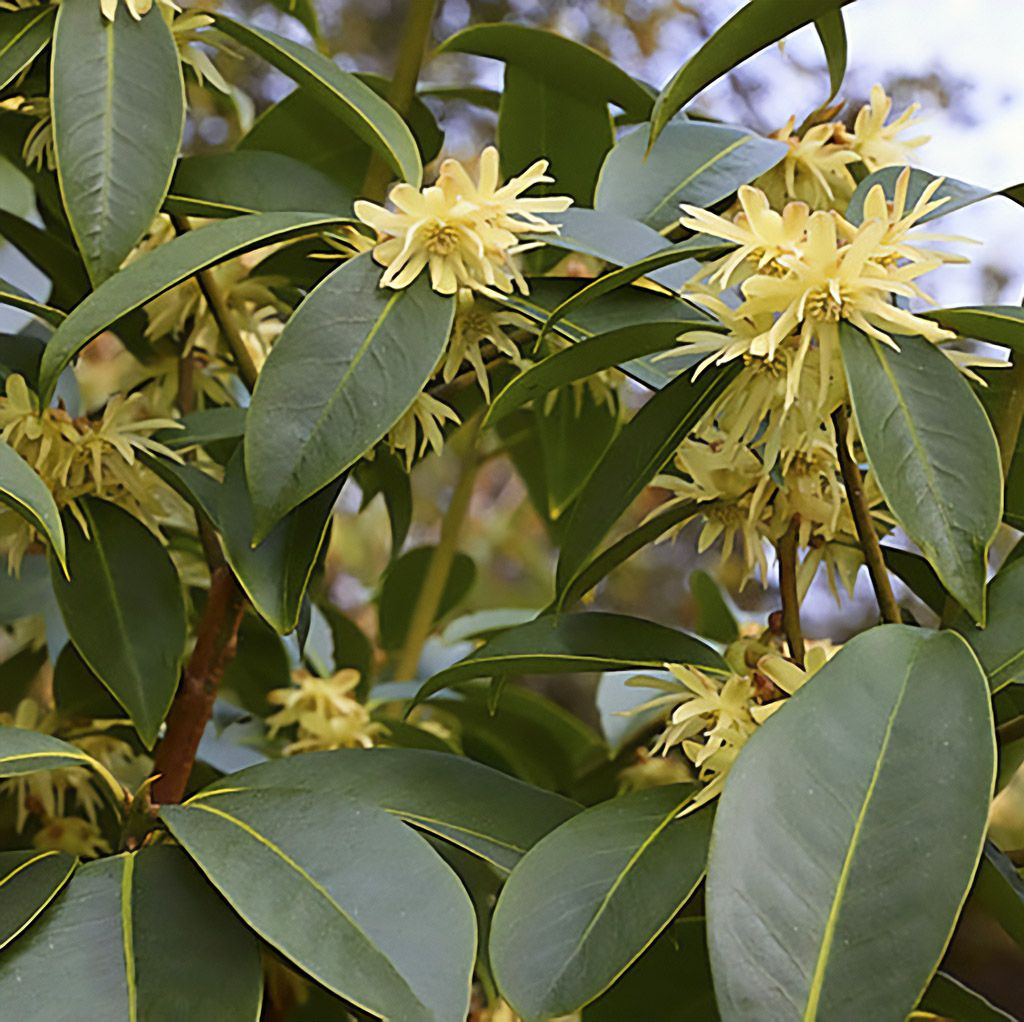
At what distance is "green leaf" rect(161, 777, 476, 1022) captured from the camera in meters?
0.38

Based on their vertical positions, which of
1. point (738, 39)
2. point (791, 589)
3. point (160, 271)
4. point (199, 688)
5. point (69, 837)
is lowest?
point (69, 837)

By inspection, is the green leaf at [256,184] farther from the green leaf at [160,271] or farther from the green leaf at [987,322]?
the green leaf at [987,322]

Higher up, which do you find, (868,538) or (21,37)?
(21,37)

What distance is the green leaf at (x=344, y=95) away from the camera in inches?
21.1

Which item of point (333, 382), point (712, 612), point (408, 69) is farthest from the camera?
point (712, 612)

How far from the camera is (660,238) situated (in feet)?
1.75

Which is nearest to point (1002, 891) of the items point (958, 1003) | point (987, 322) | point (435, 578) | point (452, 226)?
point (958, 1003)

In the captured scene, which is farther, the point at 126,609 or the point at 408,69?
the point at 408,69

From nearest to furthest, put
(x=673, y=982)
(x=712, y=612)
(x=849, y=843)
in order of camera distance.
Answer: (x=849, y=843), (x=673, y=982), (x=712, y=612)

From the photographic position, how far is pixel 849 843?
36 centimetres

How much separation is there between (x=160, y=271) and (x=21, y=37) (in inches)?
5.8

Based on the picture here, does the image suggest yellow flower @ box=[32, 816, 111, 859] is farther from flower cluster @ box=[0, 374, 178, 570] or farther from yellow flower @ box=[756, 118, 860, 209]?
yellow flower @ box=[756, 118, 860, 209]

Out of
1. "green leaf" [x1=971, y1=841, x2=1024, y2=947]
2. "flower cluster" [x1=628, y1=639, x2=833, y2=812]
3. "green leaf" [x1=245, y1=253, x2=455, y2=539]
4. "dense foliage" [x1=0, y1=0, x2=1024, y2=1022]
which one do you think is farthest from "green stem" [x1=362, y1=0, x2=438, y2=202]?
"green leaf" [x1=971, y1=841, x2=1024, y2=947]

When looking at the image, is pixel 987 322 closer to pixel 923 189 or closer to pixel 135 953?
pixel 923 189
